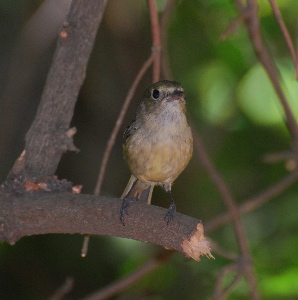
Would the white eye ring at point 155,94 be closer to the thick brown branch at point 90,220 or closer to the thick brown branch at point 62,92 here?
the thick brown branch at point 62,92

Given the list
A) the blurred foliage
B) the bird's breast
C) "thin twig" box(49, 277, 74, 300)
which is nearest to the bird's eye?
Answer: the bird's breast

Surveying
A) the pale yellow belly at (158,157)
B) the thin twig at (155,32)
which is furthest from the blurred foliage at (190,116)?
the thin twig at (155,32)

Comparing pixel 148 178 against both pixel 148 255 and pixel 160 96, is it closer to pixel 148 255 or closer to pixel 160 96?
pixel 160 96

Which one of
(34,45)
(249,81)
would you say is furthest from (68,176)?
(249,81)

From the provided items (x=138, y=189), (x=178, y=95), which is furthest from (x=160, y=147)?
(x=138, y=189)

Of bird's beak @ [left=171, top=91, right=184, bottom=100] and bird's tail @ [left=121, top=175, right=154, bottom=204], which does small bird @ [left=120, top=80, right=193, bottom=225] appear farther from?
bird's tail @ [left=121, top=175, right=154, bottom=204]

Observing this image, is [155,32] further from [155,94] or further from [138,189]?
[138,189]

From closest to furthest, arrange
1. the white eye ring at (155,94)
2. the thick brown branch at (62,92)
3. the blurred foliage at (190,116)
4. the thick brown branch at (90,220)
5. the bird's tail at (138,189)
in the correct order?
1. the thick brown branch at (90,220)
2. the thick brown branch at (62,92)
3. the white eye ring at (155,94)
4. the bird's tail at (138,189)
5. the blurred foliage at (190,116)
